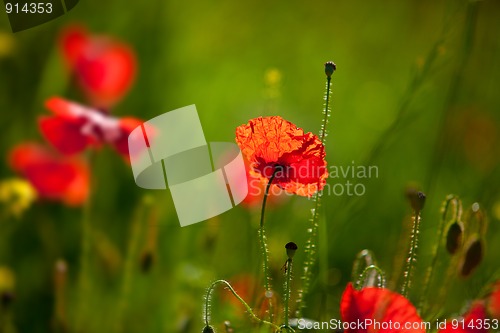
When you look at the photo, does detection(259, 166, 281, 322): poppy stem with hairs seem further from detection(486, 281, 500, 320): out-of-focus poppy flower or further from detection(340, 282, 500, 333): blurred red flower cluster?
detection(486, 281, 500, 320): out-of-focus poppy flower

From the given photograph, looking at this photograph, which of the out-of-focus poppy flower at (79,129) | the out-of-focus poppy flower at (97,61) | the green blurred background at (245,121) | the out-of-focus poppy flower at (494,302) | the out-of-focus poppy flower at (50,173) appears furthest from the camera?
the out-of-focus poppy flower at (97,61)

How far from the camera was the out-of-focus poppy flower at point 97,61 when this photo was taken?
131cm

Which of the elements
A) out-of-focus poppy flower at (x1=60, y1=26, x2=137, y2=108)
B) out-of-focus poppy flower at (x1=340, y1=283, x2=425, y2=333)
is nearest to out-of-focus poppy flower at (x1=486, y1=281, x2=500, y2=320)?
out-of-focus poppy flower at (x1=340, y1=283, x2=425, y2=333)

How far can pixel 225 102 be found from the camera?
73.4 inches

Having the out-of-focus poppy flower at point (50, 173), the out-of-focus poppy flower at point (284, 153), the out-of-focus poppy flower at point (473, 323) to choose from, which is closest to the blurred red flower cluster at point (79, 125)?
the out-of-focus poppy flower at point (50, 173)

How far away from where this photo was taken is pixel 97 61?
4.49 feet

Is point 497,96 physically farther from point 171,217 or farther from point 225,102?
point 171,217

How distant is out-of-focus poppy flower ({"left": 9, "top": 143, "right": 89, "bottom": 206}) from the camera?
1191mm

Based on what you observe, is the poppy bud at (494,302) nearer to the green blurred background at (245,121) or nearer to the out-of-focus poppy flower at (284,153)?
the green blurred background at (245,121)

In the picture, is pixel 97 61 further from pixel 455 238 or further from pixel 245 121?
pixel 455 238

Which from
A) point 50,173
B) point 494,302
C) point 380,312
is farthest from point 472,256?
point 50,173

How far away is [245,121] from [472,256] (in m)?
1.05

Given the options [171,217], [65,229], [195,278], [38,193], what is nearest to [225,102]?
[171,217]

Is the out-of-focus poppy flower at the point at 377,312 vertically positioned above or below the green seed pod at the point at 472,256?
below
